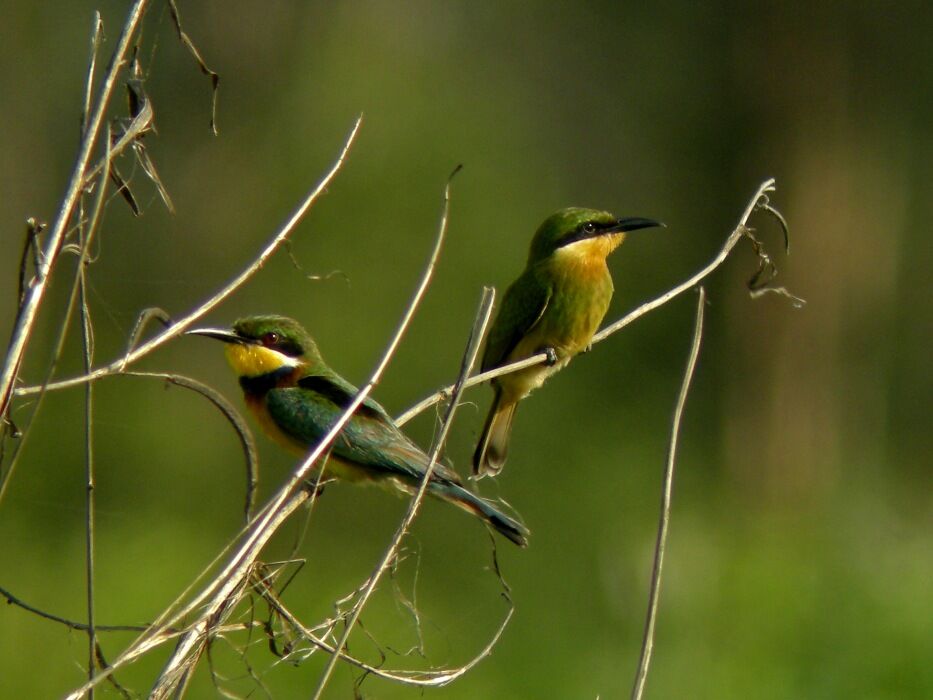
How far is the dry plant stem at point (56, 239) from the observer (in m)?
1.70

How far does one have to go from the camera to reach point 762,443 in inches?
364

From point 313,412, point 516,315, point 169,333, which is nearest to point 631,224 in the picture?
point 516,315

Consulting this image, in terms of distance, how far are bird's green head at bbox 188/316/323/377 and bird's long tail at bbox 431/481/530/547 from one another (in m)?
0.63

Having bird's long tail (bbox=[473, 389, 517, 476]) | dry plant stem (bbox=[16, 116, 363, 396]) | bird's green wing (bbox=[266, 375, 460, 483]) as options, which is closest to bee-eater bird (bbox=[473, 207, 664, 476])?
bird's long tail (bbox=[473, 389, 517, 476])

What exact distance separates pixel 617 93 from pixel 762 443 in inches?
165

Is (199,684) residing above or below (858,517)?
below

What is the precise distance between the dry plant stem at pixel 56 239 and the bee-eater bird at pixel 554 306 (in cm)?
233

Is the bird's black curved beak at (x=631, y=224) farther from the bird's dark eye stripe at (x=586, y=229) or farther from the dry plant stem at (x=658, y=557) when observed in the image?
the dry plant stem at (x=658, y=557)

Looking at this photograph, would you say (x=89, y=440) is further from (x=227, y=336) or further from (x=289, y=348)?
(x=289, y=348)

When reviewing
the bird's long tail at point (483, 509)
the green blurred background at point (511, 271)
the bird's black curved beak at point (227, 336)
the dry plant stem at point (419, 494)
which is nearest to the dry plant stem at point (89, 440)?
the dry plant stem at point (419, 494)

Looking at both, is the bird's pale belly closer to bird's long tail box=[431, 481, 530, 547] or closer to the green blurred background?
bird's long tail box=[431, 481, 530, 547]

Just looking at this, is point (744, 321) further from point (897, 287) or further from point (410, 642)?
point (410, 642)

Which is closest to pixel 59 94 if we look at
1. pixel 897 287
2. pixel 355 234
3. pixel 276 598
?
pixel 355 234

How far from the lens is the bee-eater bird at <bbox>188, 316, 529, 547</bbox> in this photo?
2951mm
